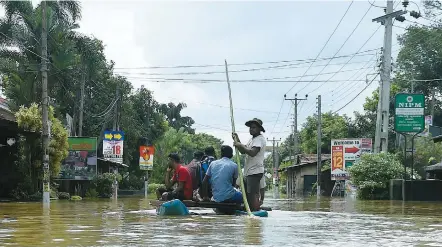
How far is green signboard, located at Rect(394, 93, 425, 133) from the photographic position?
2697cm

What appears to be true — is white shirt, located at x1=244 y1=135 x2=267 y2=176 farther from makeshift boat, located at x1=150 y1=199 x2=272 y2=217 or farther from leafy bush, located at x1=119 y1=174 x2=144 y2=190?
leafy bush, located at x1=119 y1=174 x2=144 y2=190

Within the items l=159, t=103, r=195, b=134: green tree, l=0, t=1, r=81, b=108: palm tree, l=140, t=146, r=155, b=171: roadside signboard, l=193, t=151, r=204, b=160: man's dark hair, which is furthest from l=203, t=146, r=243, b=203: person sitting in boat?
l=159, t=103, r=195, b=134: green tree

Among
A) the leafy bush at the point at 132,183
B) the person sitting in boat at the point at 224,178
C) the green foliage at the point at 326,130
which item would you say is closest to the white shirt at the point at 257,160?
the person sitting in boat at the point at 224,178

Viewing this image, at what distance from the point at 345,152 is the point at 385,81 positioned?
9.67m

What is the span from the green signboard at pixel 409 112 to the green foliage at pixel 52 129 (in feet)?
47.6

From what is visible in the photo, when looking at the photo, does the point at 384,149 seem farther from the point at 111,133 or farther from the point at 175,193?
the point at 175,193

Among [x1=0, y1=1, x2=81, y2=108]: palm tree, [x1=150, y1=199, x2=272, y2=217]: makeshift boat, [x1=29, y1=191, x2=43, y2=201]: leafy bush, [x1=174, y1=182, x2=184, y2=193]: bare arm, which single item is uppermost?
[x1=0, y1=1, x2=81, y2=108]: palm tree

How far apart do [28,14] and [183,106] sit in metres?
55.2

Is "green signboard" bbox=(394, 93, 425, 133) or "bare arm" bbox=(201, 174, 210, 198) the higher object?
"green signboard" bbox=(394, 93, 425, 133)

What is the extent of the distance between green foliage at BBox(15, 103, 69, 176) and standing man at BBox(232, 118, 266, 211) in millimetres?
16142

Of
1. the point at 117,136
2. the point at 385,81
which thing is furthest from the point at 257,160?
the point at 117,136

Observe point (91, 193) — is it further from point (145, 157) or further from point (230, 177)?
point (230, 177)

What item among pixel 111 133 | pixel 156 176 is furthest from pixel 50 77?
pixel 156 176

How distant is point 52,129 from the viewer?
27.5 m
